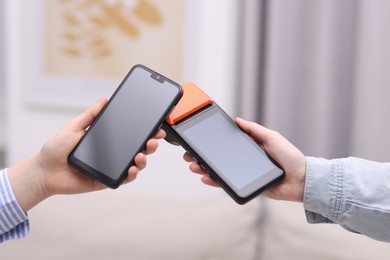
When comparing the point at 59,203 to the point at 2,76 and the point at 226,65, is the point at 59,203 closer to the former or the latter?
the point at 226,65

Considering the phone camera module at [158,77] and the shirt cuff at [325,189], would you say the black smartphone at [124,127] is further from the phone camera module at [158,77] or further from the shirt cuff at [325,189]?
the shirt cuff at [325,189]

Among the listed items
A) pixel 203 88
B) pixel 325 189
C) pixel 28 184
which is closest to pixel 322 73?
pixel 203 88

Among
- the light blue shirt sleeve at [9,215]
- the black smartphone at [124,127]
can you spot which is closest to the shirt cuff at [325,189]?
the black smartphone at [124,127]

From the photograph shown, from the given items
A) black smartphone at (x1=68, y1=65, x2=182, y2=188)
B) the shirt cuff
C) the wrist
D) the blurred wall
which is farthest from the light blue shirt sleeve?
the blurred wall

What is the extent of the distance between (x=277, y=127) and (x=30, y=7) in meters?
0.96

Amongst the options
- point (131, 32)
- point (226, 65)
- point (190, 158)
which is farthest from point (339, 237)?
point (131, 32)

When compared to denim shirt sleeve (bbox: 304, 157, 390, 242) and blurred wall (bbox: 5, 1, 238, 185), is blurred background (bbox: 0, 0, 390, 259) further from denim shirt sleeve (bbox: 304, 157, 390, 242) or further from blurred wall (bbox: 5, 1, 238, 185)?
denim shirt sleeve (bbox: 304, 157, 390, 242)

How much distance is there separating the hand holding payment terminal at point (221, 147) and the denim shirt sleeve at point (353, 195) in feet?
0.24

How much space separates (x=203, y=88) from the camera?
151 centimetres

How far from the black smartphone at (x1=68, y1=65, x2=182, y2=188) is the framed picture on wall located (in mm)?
661

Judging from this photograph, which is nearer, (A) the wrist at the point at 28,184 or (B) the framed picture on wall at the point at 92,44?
(A) the wrist at the point at 28,184

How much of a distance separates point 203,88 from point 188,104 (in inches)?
25.7

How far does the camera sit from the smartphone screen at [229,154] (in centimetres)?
77

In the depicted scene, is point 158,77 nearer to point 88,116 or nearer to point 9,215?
point 88,116
